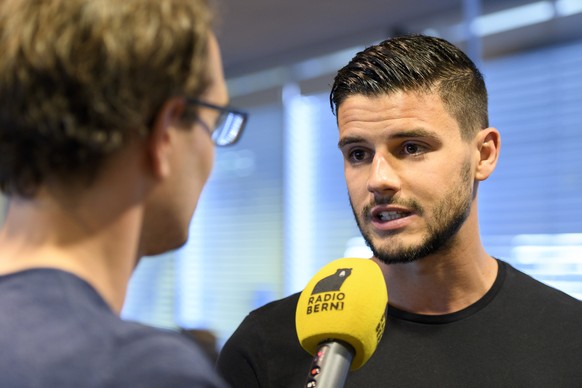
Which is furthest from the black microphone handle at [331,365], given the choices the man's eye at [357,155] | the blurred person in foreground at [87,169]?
the man's eye at [357,155]

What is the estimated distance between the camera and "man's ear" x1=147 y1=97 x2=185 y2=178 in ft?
2.52

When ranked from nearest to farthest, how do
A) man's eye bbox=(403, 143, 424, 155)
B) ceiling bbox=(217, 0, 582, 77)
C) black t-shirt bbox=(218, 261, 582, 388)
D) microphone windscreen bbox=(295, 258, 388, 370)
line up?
microphone windscreen bbox=(295, 258, 388, 370)
black t-shirt bbox=(218, 261, 582, 388)
man's eye bbox=(403, 143, 424, 155)
ceiling bbox=(217, 0, 582, 77)

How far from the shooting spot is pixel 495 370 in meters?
1.37

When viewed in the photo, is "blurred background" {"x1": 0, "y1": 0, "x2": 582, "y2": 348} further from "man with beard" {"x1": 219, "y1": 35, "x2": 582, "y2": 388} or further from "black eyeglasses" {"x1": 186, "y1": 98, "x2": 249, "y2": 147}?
"black eyeglasses" {"x1": 186, "y1": 98, "x2": 249, "y2": 147}

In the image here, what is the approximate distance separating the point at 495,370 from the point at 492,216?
7.31 feet

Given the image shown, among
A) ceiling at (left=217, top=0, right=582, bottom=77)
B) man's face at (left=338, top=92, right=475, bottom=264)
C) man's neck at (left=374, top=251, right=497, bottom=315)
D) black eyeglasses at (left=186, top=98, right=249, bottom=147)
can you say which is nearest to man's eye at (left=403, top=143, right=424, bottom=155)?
man's face at (left=338, top=92, right=475, bottom=264)

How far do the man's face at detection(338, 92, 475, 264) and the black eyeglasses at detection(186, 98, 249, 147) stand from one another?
0.53 m

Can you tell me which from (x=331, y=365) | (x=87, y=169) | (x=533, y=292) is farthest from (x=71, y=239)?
(x=533, y=292)

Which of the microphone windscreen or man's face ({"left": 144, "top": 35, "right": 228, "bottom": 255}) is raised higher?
man's face ({"left": 144, "top": 35, "right": 228, "bottom": 255})

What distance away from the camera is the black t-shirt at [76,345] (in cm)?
65

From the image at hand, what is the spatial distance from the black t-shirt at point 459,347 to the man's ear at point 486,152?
22 centimetres

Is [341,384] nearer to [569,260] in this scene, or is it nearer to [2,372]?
[2,372]

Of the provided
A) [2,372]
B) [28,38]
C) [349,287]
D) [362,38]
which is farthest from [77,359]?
[362,38]

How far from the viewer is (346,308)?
41.1 inches
